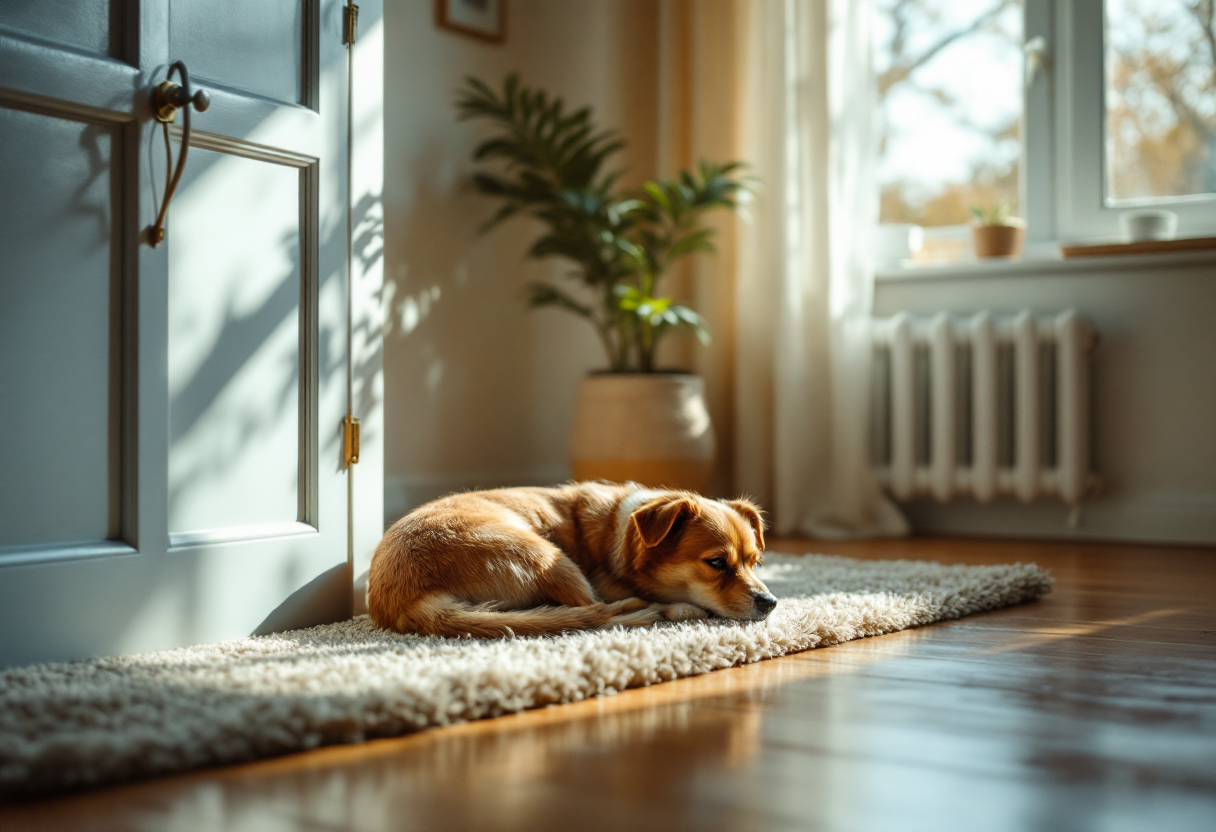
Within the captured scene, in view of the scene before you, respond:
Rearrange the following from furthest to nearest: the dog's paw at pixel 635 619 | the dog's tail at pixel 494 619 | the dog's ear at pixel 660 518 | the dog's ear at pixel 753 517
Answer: the dog's ear at pixel 753 517, the dog's ear at pixel 660 518, the dog's paw at pixel 635 619, the dog's tail at pixel 494 619

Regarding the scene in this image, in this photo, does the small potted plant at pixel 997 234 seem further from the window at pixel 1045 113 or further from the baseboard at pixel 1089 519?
the baseboard at pixel 1089 519

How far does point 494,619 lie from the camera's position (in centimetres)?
168

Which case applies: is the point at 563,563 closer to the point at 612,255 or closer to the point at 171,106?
the point at 171,106

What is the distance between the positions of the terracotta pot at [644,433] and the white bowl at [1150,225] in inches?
57.4

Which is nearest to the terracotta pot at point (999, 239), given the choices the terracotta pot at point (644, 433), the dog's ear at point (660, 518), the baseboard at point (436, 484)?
the terracotta pot at point (644, 433)

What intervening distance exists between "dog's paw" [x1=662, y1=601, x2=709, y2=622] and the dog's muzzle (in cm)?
10

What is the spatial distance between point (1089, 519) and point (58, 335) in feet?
10.3

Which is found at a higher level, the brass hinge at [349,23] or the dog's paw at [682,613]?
the brass hinge at [349,23]

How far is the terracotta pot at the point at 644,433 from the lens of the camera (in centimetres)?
345

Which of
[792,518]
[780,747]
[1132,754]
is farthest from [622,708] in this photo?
[792,518]

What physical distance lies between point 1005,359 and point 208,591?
2794 mm

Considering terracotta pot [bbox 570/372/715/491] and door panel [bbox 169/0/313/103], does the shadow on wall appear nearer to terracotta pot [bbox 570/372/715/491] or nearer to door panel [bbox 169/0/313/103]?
terracotta pot [bbox 570/372/715/491]

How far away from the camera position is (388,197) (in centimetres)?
337

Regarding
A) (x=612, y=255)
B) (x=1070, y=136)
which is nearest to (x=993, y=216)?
(x=1070, y=136)
